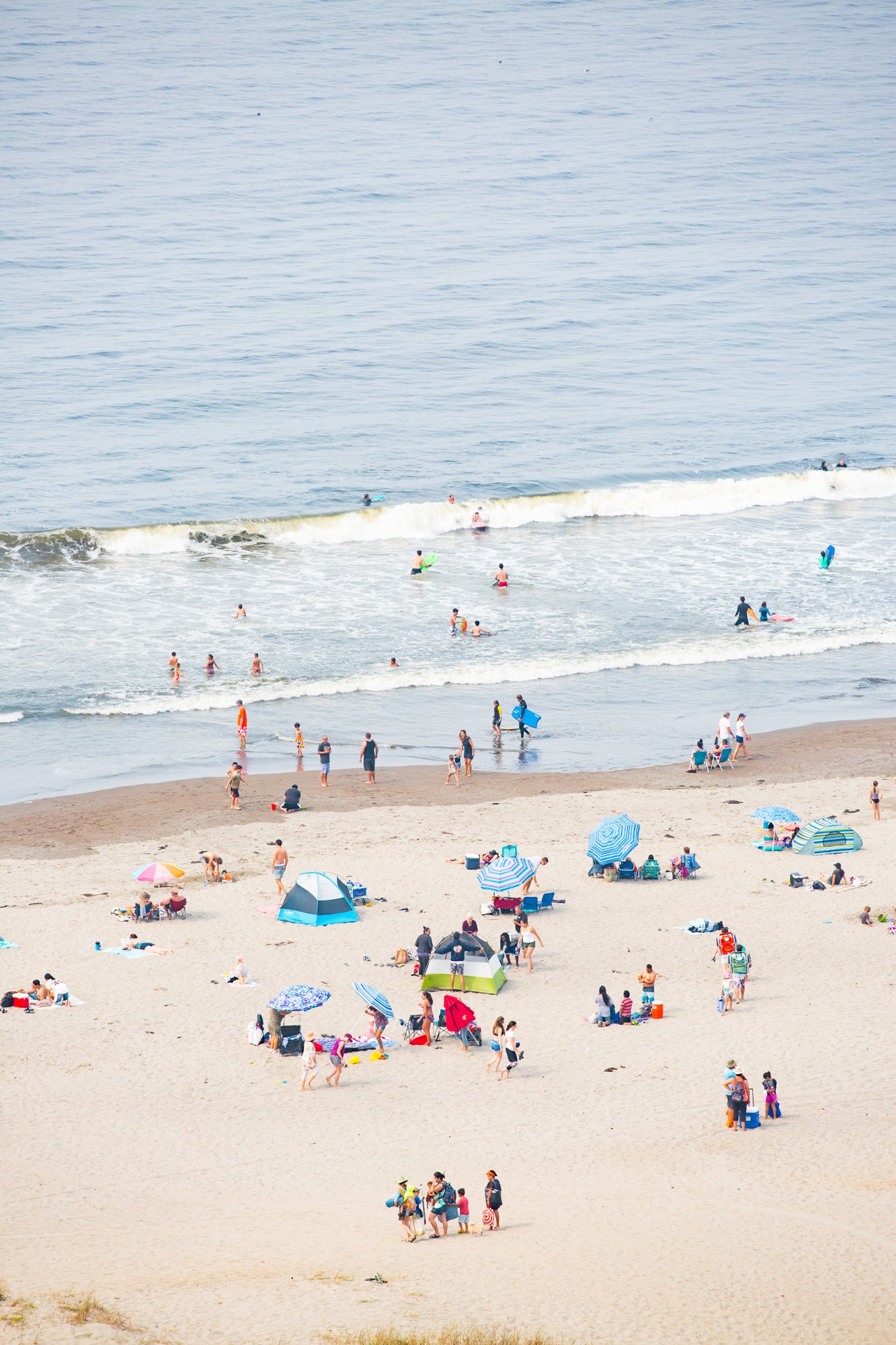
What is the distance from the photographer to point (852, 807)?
25.7 metres

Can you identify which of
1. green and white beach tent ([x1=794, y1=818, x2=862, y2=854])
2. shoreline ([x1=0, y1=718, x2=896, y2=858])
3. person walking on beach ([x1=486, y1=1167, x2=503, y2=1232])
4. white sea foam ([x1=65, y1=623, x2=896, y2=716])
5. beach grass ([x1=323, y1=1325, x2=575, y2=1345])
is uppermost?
white sea foam ([x1=65, y1=623, x2=896, y2=716])

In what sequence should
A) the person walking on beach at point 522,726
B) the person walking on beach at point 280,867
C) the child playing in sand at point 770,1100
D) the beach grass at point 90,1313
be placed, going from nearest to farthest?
the beach grass at point 90,1313 → the child playing in sand at point 770,1100 → the person walking on beach at point 280,867 → the person walking on beach at point 522,726

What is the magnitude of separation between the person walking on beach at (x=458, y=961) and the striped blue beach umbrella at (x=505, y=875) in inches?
89.4

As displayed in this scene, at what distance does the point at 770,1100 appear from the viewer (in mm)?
15133

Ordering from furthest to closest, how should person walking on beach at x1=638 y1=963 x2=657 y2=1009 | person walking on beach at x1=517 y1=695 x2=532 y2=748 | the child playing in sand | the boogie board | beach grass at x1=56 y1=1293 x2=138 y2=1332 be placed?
1. the boogie board
2. person walking on beach at x1=517 y1=695 x2=532 y2=748
3. person walking on beach at x1=638 y1=963 x2=657 y2=1009
4. the child playing in sand
5. beach grass at x1=56 y1=1293 x2=138 y2=1332

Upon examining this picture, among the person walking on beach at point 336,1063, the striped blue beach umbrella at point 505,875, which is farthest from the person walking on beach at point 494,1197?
the striped blue beach umbrella at point 505,875

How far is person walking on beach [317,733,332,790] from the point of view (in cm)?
2705

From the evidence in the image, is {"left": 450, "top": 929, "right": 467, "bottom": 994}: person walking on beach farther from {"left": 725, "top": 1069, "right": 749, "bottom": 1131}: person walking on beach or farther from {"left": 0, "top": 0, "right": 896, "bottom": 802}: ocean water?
{"left": 0, "top": 0, "right": 896, "bottom": 802}: ocean water

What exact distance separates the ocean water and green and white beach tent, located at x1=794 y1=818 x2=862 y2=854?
584 cm

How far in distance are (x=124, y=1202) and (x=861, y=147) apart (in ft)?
317

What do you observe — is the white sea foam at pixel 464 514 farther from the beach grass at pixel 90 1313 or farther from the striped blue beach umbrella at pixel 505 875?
the beach grass at pixel 90 1313

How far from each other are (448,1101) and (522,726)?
558 inches

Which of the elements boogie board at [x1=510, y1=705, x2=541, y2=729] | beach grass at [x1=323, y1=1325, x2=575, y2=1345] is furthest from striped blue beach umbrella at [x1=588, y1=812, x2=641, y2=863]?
beach grass at [x1=323, y1=1325, x2=575, y2=1345]

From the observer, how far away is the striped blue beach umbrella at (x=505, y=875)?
2109cm
